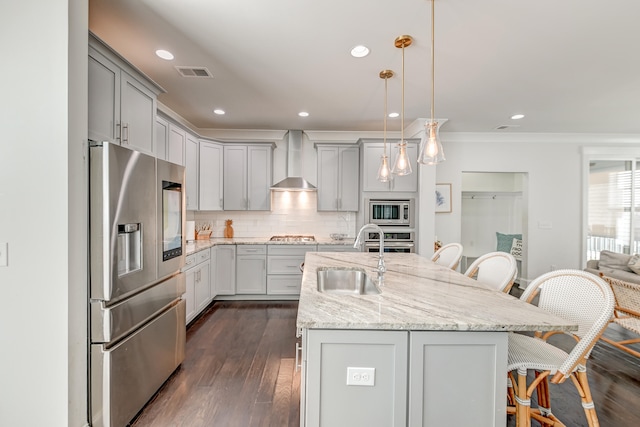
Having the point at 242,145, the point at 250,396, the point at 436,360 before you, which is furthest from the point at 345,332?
the point at 242,145

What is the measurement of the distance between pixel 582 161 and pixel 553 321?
5.19m

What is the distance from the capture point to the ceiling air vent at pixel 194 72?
2.58 meters

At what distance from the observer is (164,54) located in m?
2.34

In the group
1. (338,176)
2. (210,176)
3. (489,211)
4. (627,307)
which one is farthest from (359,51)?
(489,211)

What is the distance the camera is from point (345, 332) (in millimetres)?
1201

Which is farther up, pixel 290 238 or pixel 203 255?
pixel 290 238

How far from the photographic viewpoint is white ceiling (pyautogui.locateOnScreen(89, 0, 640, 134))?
1.80 metres

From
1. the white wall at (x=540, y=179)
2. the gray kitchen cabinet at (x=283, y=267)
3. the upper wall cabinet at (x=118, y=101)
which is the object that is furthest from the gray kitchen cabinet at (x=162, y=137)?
the white wall at (x=540, y=179)

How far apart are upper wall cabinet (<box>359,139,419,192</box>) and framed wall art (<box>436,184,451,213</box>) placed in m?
0.95

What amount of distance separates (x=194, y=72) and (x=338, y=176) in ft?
7.92

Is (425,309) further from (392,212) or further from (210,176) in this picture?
(210,176)
